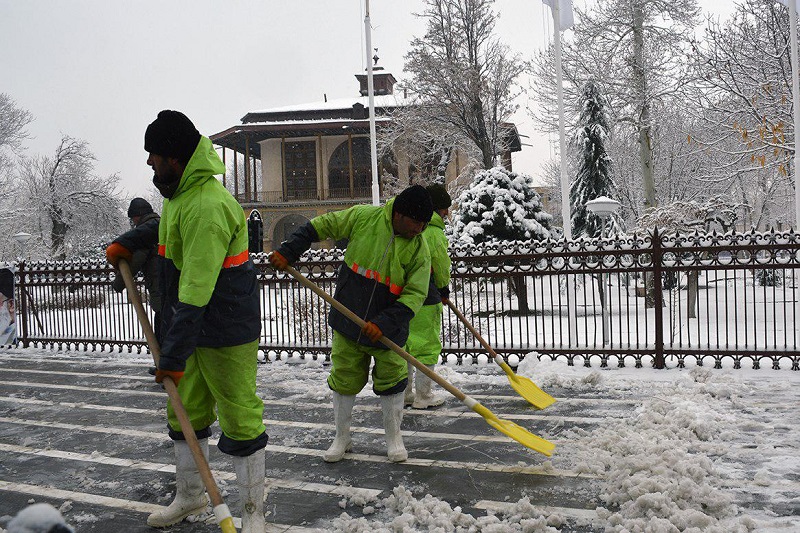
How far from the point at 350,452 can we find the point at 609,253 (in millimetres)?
4689

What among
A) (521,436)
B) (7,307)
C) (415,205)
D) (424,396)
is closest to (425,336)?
(424,396)

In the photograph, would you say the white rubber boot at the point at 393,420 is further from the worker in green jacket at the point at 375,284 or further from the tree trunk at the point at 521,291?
the tree trunk at the point at 521,291

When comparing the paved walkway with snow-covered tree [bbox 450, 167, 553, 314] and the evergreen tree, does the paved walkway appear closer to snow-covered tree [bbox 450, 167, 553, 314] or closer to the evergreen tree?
snow-covered tree [bbox 450, 167, 553, 314]

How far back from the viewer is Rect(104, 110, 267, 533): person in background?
322 cm

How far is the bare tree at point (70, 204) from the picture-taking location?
36.2 meters

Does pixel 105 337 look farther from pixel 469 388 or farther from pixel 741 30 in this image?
pixel 741 30

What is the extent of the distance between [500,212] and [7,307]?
1061 cm

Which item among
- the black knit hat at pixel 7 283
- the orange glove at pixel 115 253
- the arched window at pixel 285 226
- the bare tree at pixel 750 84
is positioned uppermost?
the bare tree at pixel 750 84

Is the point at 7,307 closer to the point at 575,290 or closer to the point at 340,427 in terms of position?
the point at 340,427

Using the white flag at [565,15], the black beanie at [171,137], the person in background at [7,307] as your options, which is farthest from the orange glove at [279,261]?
the white flag at [565,15]

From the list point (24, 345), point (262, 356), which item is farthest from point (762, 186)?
point (24, 345)

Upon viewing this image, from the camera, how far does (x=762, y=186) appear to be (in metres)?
29.2

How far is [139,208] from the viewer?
268 inches

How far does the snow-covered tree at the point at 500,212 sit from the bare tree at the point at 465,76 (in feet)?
32.1
